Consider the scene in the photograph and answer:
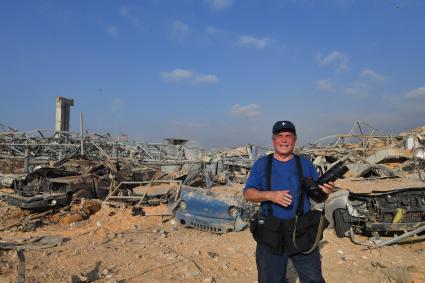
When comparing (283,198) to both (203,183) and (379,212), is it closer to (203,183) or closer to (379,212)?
(379,212)

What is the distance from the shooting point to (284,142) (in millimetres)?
3057

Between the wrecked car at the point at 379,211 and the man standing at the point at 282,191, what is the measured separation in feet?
12.2

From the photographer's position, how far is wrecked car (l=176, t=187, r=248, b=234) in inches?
284

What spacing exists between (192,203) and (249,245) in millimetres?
1728

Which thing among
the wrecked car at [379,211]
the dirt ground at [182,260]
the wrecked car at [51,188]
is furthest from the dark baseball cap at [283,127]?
the wrecked car at [51,188]

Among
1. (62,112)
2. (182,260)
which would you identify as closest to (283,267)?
(182,260)

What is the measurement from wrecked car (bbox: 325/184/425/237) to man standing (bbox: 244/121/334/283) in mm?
3706

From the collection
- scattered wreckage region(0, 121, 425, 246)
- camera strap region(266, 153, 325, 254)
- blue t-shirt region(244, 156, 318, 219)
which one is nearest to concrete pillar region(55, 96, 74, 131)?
scattered wreckage region(0, 121, 425, 246)

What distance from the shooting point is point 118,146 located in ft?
68.3

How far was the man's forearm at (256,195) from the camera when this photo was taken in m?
2.89

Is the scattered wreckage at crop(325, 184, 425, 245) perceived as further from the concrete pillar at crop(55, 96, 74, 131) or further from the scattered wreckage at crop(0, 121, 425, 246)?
the concrete pillar at crop(55, 96, 74, 131)

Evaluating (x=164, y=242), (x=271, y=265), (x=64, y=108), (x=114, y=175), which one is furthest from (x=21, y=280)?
(x=64, y=108)

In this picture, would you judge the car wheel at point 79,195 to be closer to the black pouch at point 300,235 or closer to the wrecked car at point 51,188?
the wrecked car at point 51,188

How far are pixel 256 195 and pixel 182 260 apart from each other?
3.06 m
